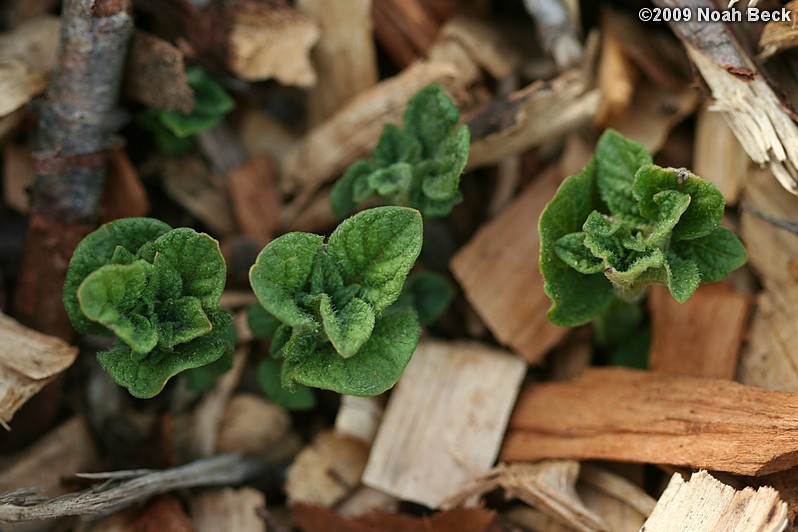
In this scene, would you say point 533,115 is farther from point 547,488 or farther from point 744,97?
point 547,488

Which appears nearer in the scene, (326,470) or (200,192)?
(326,470)

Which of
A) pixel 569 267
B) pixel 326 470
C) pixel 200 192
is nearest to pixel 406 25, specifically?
pixel 200 192

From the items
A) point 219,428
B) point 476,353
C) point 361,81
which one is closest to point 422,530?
point 476,353

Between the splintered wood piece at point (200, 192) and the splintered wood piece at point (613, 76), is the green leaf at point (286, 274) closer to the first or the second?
the splintered wood piece at point (200, 192)

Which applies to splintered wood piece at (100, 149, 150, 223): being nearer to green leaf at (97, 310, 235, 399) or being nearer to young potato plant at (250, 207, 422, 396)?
green leaf at (97, 310, 235, 399)

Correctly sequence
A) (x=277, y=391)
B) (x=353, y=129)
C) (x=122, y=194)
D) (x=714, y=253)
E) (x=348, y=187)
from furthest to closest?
1. (x=353, y=129)
2. (x=122, y=194)
3. (x=277, y=391)
4. (x=348, y=187)
5. (x=714, y=253)

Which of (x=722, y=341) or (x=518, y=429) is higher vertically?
(x=722, y=341)

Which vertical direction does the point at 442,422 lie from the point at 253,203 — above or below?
below

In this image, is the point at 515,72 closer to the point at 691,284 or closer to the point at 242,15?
the point at 242,15
